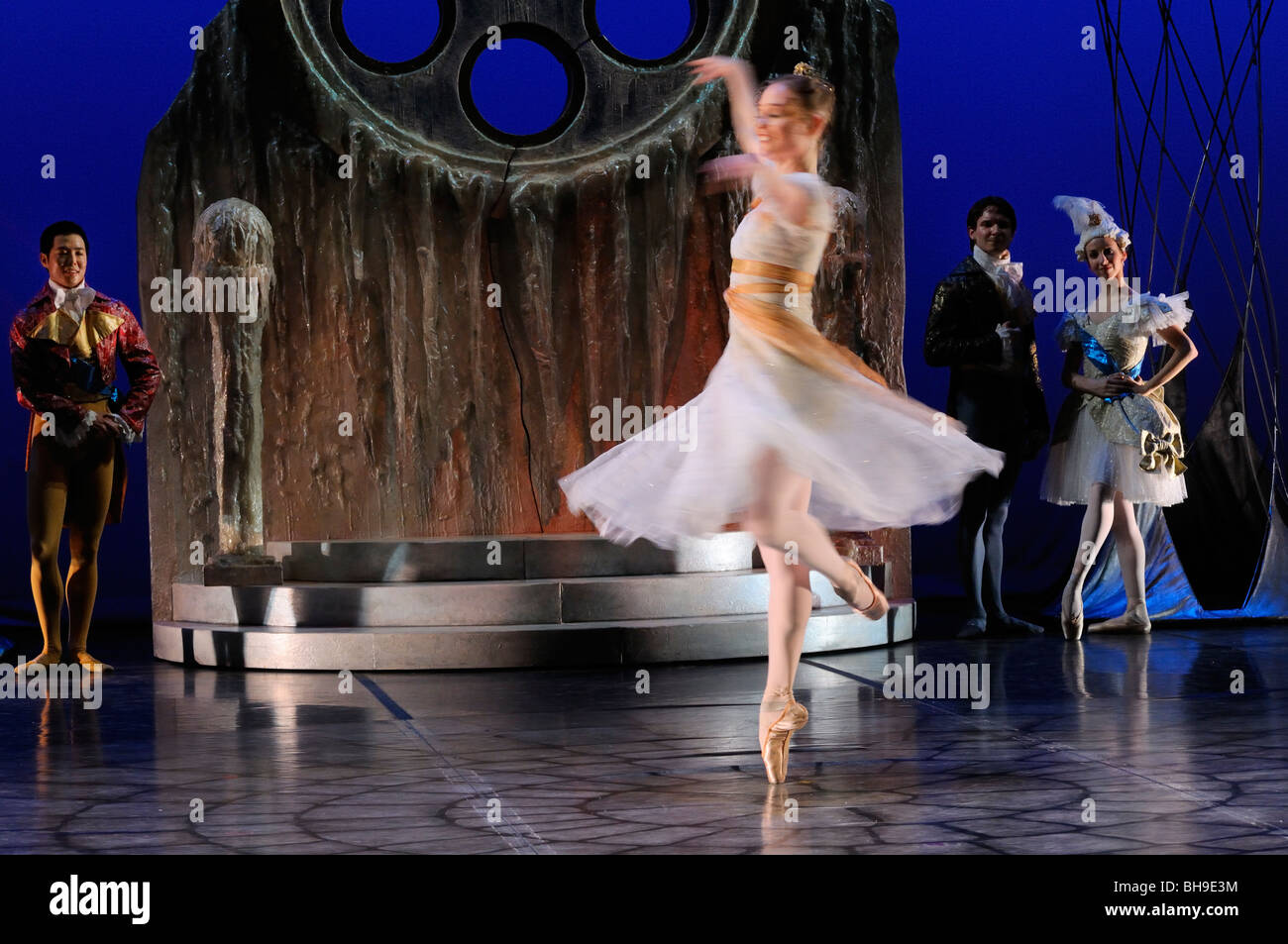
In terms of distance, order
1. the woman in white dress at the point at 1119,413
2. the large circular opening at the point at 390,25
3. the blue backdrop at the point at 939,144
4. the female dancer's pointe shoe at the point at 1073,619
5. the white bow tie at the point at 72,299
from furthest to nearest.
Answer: the large circular opening at the point at 390,25
the blue backdrop at the point at 939,144
the woman in white dress at the point at 1119,413
the female dancer's pointe shoe at the point at 1073,619
the white bow tie at the point at 72,299

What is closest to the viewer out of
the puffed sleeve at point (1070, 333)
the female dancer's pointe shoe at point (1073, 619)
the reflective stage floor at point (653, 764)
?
the reflective stage floor at point (653, 764)

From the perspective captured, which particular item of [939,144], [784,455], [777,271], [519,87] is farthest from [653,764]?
[519,87]

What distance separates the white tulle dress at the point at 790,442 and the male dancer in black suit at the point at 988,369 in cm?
294

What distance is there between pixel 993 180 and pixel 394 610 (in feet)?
22.0

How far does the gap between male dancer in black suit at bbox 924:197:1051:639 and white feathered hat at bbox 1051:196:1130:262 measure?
0.97 feet

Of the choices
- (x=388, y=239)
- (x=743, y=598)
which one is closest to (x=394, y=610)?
(x=743, y=598)

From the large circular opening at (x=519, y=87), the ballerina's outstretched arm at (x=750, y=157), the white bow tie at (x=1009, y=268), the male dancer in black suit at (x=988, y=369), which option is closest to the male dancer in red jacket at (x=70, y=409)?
the ballerina's outstretched arm at (x=750, y=157)

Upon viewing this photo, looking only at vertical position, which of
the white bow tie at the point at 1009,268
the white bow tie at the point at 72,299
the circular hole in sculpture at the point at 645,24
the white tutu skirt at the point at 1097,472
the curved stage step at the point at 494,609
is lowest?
the curved stage step at the point at 494,609

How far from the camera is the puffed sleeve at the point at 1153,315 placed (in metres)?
6.70

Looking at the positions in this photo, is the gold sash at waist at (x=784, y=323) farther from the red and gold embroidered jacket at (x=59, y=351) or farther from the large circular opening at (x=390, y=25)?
the large circular opening at (x=390, y=25)

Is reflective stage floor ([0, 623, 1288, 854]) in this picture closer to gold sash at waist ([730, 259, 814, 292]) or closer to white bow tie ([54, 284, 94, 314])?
gold sash at waist ([730, 259, 814, 292])

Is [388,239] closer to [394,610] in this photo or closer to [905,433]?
[394,610]

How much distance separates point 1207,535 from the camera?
300 inches
